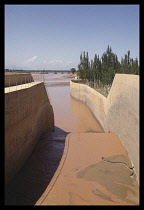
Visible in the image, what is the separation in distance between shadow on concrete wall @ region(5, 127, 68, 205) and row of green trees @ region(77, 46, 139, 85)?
20175 mm

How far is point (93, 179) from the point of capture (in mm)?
8453

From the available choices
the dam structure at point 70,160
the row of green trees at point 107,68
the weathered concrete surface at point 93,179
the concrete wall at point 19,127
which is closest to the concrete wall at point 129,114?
the dam structure at point 70,160

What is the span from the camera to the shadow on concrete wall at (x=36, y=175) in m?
7.60

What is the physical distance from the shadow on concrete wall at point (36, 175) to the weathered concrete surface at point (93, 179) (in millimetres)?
340

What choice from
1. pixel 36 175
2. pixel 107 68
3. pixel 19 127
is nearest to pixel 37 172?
pixel 36 175

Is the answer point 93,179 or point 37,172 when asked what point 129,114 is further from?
point 37,172

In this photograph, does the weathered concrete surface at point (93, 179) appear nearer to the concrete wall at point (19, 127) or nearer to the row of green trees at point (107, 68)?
the concrete wall at point (19, 127)

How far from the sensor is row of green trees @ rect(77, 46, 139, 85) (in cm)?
3084

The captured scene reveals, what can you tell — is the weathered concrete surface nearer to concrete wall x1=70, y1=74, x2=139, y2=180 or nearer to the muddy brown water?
the muddy brown water

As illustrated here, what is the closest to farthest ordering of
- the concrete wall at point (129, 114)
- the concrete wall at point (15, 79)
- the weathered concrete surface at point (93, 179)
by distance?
the weathered concrete surface at point (93, 179) → the concrete wall at point (129, 114) → the concrete wall at point (15, 79)

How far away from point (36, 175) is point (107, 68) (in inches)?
1017

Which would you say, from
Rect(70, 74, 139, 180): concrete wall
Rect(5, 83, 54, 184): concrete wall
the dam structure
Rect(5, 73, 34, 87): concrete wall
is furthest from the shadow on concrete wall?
Rect(5, 73, 34, 87): concrete wall
